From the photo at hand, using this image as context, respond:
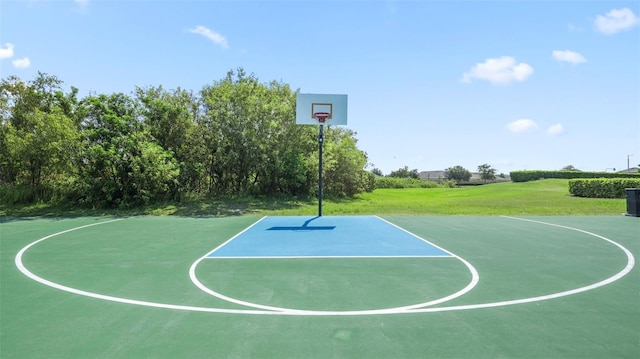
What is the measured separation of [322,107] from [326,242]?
769 cm

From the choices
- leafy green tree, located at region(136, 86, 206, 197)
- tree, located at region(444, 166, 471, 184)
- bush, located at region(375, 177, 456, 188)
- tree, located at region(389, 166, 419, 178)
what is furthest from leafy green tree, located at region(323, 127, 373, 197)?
tree, located at region(444, 166, 471, 184)

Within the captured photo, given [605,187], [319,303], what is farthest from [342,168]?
[319,303]

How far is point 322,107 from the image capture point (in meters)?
15.0

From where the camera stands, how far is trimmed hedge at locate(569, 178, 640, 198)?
74.1 feet

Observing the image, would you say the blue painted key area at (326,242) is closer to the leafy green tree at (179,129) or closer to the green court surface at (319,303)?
the green court surface at (319,303)

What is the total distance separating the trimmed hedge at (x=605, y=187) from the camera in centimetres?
2259

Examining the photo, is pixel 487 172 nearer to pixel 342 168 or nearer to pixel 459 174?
pixel 459 174

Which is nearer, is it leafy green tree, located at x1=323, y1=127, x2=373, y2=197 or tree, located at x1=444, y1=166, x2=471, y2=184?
leafy green tree, located at x1=323, y1=127, x2=373, y2=197

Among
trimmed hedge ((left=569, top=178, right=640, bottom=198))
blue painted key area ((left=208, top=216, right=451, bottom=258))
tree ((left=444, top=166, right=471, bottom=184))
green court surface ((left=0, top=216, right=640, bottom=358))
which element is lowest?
green court surface ((left=0, top=216, right=640, bottom=358))

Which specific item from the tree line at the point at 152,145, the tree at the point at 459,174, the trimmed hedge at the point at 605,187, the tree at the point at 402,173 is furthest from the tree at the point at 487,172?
the tree line at the point at 152,145

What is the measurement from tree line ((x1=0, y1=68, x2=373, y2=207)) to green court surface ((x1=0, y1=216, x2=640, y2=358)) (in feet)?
30.1

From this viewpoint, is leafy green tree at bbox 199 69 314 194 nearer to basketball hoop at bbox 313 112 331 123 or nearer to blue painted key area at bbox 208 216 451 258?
basketball hoop at bbox 313 112 331 123

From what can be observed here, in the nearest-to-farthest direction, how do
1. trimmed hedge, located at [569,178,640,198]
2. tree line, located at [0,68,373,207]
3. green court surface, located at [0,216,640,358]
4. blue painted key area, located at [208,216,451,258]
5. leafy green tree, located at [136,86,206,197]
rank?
1. green court surface, located at [0,216,640,358]
2. blue painted key area, located at [208,216,451,258]
3. tree line, located at [0,68,373,207]
4. leafy green tree, located at [136,86,206,197]
5. trimmed hedge, located at [569,178,640,198]

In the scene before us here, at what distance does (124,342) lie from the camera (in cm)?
343
